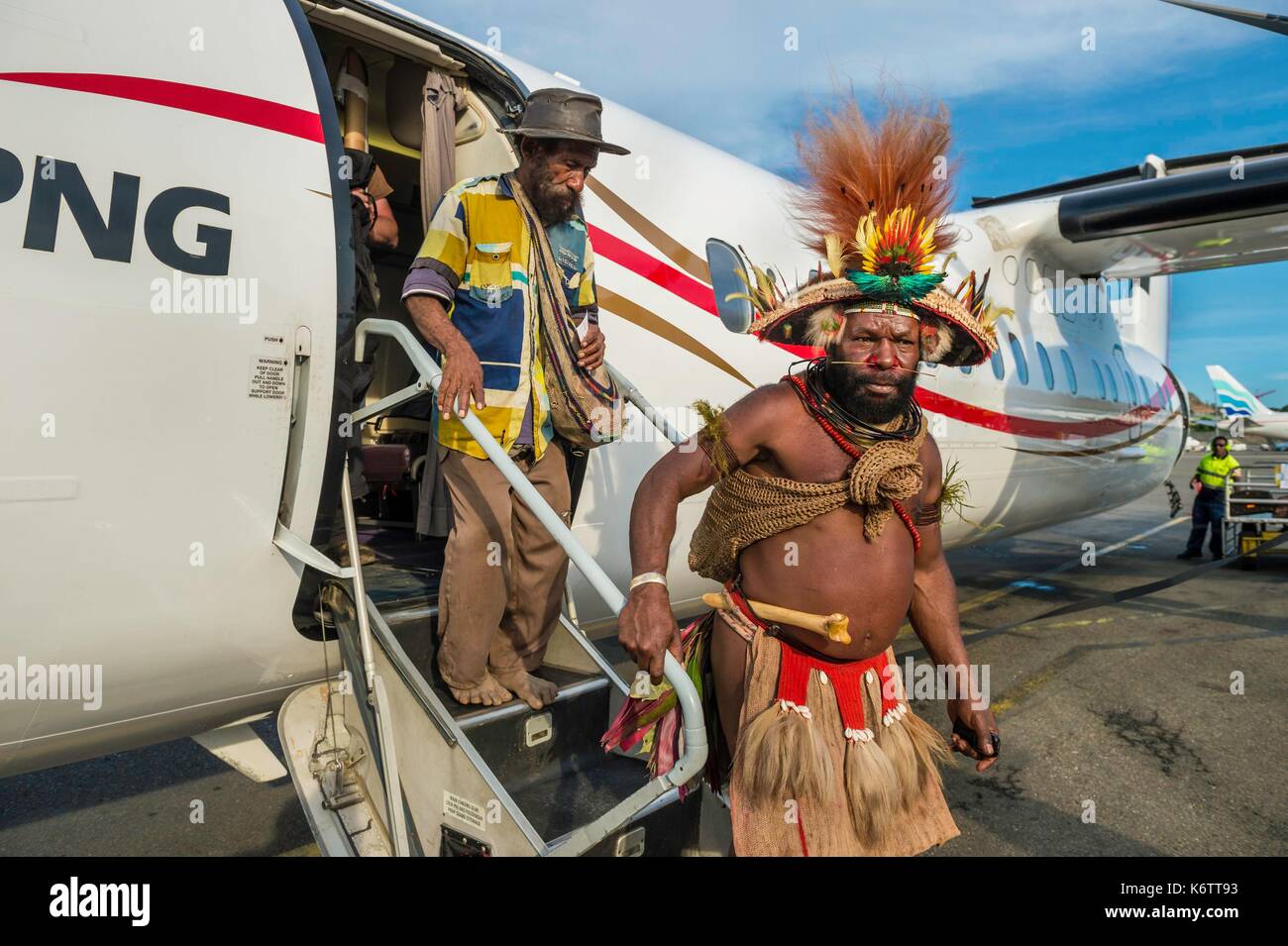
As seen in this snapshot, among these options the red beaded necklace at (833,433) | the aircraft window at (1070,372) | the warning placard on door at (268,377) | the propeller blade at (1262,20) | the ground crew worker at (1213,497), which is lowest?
the ground crew worker at (1213,497)

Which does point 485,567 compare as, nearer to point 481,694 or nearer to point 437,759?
point 481,694

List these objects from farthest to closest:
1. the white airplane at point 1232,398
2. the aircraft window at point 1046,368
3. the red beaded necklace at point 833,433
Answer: the white airplane at point 1232,398, the aircraft window at point 1046,368, the red beaded necklace at point 833,433

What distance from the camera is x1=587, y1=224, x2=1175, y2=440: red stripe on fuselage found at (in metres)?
4.10

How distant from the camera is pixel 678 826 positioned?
2.74m

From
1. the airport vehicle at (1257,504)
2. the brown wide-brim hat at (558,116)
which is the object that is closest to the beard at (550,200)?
the brown wide-brim hat at (558,116)

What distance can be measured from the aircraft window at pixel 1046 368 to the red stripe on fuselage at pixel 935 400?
0.39 m

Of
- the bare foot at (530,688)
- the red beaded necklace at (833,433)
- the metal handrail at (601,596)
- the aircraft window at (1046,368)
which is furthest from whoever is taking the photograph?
the aircraft window at (1046,368)

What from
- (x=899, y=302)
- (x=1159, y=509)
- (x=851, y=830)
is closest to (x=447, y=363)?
(x=899, y=302)

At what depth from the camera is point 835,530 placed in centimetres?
230

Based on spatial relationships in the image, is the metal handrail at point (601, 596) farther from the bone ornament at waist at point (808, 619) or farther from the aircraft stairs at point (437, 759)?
the bone ornament at waist at point (808, 619)

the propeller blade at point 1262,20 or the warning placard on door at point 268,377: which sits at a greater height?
the propeller blade at point 1262,20

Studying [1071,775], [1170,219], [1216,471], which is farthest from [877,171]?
[1216,471]

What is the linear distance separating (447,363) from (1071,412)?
26.7 ft

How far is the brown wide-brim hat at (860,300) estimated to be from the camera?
91.1 inches
